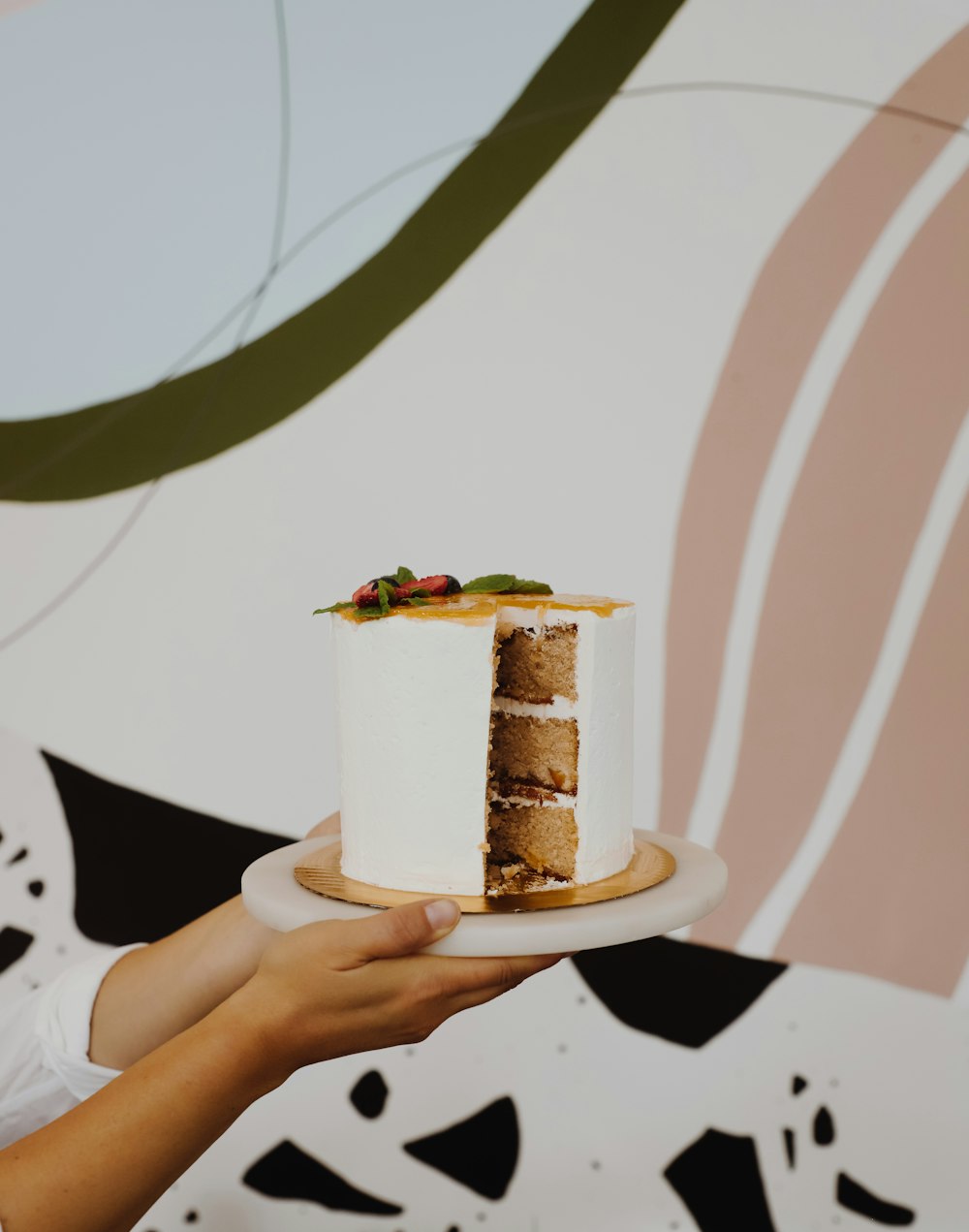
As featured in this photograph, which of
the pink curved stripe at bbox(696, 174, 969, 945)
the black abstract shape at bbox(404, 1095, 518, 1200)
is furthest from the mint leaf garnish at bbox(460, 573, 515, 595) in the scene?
the black abstract shape at bbox(404, 1095, 518, 1200)

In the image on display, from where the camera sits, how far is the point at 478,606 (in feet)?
5.84

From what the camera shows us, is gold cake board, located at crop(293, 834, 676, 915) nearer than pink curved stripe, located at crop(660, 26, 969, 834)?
Yes

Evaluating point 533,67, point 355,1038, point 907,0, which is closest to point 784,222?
point 907,0

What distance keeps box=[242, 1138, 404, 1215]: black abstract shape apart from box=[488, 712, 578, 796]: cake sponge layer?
168cm

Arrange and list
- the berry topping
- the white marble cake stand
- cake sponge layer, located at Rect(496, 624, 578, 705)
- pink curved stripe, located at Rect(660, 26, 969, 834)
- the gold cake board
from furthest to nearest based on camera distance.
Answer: pink curved stripe, located at Rect(660, 26, 969, 834) → cake sponge layer, located at Rect(496, 624, 578, 705) → the berry topping → the gold cake board → the white marble cake stand

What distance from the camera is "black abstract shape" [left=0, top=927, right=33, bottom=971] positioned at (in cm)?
329

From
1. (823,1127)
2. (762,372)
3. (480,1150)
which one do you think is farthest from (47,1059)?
(762,372)

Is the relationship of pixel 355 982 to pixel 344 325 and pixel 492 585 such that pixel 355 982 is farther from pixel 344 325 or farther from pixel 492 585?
pixel 344 325

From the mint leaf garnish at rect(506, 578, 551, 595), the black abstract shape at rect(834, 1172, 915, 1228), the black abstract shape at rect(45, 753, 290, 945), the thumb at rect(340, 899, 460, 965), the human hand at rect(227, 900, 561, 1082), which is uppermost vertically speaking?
the mint leaf garnish at rect(506, 578, 551, 595)

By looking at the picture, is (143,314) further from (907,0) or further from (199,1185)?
(199,1185)

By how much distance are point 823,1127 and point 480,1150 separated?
36.5 inches

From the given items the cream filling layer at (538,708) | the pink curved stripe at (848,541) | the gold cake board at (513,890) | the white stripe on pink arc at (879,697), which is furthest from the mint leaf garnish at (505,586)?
the white stripe on pink arc at (879,697)

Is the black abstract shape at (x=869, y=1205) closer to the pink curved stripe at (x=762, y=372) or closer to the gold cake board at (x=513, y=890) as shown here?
the pink curved stripe at (x=762, y=372)

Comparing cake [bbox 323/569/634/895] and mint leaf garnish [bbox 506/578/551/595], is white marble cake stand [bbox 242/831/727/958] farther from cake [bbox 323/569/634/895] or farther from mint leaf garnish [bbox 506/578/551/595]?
mint leaf garnish [bbox 506/578/551/595]
